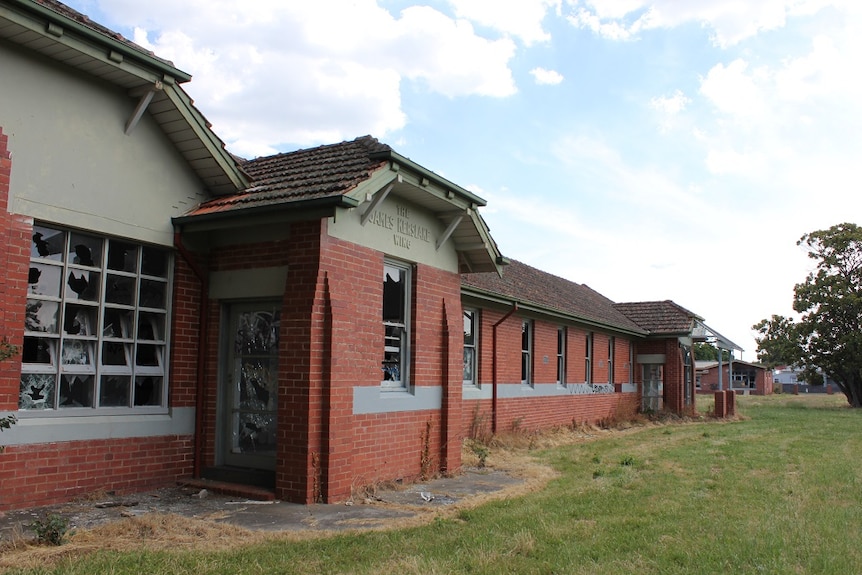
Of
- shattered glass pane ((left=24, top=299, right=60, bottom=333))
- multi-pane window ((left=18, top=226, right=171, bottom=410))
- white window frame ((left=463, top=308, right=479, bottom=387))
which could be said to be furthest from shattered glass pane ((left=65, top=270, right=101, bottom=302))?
white window frame ((left=463, top=308, right=479, bottom=387))

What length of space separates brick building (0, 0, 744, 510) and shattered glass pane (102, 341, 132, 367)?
2cm

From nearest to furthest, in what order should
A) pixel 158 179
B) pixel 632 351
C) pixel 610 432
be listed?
pixel 158 179
pixel 610 432
pixel 632 351

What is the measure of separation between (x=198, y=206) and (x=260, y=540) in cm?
484

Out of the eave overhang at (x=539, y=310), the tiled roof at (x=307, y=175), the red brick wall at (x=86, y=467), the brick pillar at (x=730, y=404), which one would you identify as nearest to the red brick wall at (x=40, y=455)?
the red brick wall at (x=86, y=467)

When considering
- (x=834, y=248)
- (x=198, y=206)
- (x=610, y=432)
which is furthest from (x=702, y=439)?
(x=834, y=248)

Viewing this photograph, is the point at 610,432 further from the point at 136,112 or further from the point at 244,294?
the point at 136,112

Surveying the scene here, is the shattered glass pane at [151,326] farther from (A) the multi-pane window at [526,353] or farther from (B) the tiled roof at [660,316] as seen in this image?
(B) the tiled roof at [660,316]

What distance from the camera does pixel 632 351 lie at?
28.0 meters

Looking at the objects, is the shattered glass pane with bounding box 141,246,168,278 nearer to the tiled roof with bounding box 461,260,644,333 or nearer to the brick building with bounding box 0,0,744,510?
the brick building with bounding box 0,0,744,510

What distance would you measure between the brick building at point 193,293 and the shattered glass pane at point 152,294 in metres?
0.03

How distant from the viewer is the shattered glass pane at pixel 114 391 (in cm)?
859

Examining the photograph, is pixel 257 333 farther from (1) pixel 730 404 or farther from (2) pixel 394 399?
(1) pixel 730 404

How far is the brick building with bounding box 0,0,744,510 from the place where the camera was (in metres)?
7.80

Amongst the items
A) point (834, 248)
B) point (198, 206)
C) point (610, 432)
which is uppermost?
point (834, 248)
